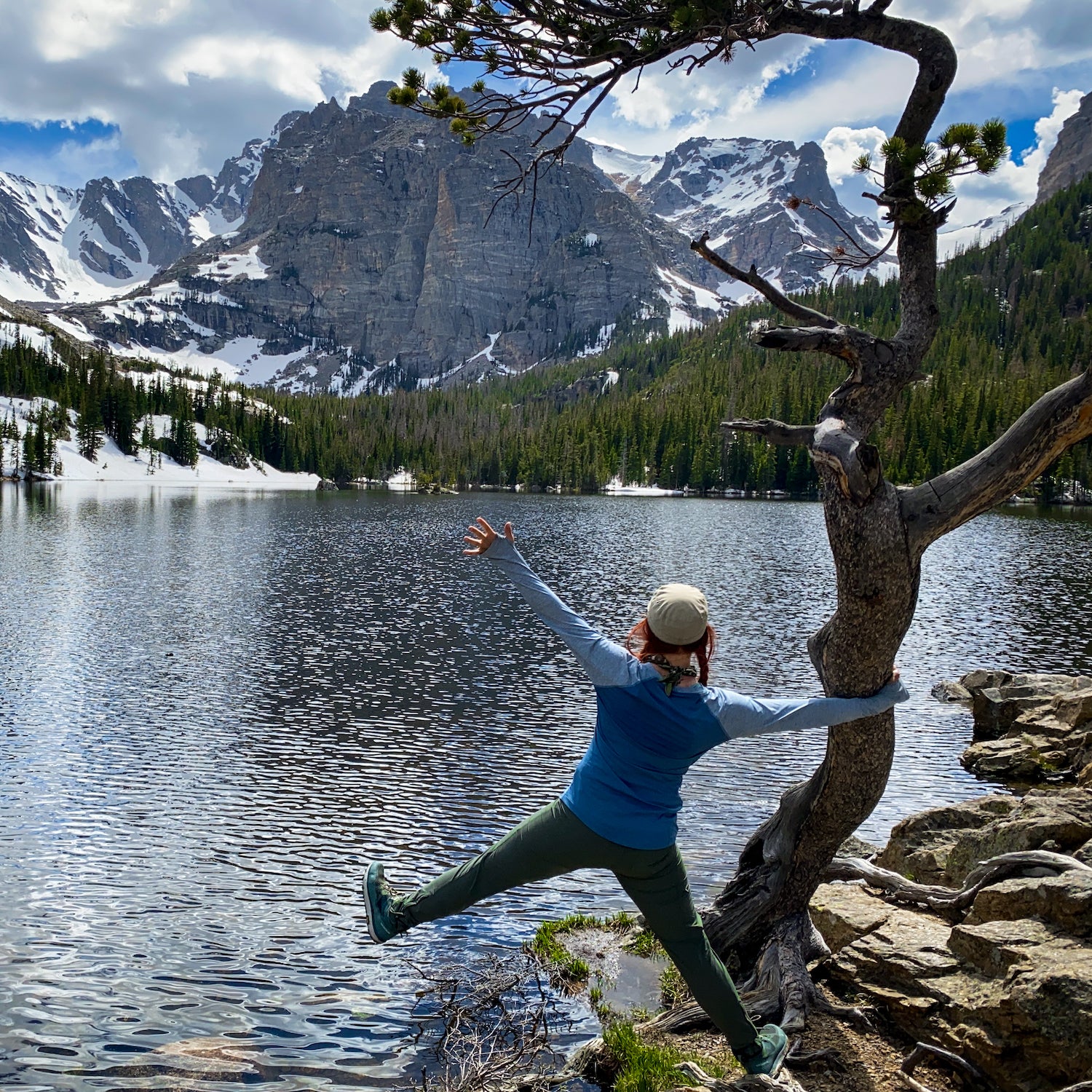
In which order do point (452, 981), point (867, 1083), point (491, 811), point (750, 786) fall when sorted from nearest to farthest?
point (867, 1083), point (452, 981), point (491, 811), point (750, 786)

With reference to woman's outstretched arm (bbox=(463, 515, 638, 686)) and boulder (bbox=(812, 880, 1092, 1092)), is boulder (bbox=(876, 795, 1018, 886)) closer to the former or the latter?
boulder (bbox=(812, 880, 1092, 1092))

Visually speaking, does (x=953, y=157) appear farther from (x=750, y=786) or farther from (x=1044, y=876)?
(x=750, y=786)

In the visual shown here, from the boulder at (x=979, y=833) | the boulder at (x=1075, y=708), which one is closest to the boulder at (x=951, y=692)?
the boulder at (x=1075, y=708)

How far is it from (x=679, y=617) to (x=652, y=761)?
83 centimetres

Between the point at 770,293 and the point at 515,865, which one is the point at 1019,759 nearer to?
the point at 770,293

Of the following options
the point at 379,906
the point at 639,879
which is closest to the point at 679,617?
the point at 639,879

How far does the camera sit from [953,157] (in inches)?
224

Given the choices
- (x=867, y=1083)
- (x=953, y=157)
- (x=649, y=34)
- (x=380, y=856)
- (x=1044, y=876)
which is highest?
(x=649, y=34)

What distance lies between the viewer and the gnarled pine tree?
230 inches

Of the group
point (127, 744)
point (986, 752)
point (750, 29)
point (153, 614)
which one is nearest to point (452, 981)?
point (750, 29)

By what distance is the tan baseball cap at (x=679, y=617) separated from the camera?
467 centimetres

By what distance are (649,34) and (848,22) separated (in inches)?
56.5

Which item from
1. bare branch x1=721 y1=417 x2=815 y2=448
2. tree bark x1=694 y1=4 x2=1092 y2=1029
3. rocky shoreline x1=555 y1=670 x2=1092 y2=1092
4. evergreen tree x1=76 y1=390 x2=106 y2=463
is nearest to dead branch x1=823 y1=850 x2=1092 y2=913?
A: rocky shoreline x1=555 y1=670 x2=1092 y2=1092

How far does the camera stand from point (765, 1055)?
5.33m
